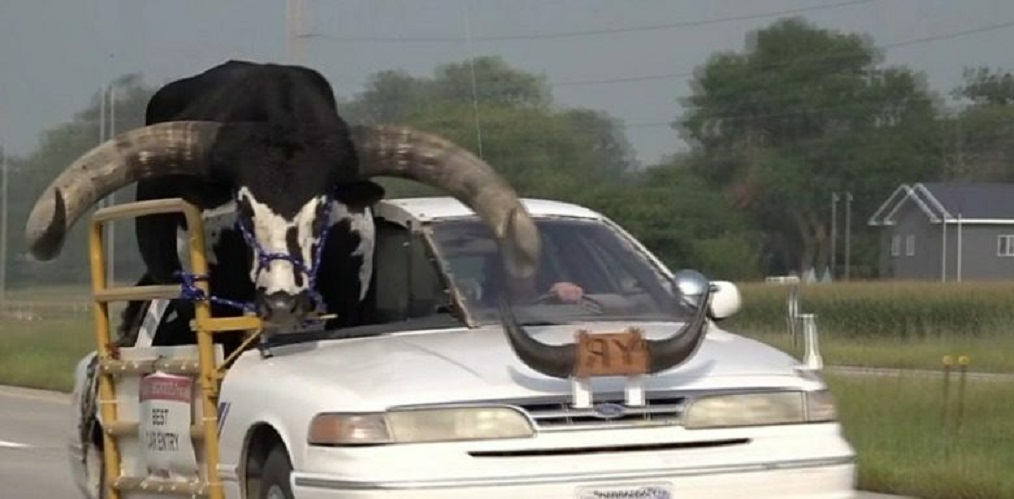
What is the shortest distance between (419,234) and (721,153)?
5325 centimetres

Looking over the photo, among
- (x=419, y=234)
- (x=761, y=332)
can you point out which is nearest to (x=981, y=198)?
(x=761, y=332)

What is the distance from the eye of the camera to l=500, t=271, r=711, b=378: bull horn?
307 inches

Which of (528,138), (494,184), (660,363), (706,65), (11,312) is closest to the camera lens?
(660,363)

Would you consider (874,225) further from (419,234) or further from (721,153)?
(419,234)

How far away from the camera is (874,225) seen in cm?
6456

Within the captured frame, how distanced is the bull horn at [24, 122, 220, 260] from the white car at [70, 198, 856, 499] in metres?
1.11

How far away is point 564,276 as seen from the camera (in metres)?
9.61

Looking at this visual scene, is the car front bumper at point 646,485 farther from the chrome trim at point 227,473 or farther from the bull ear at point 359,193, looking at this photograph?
the bull ear at point 359,193

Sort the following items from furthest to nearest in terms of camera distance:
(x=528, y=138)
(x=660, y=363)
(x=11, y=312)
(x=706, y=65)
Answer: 1. (x=706, y=65)
2. (x=11, y=312)
3. (x=528, y=138)
4. (x=660, y=363)

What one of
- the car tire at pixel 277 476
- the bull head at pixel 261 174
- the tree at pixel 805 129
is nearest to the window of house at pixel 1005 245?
the tree at pixel 805 129

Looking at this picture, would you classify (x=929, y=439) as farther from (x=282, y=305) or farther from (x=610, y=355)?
(x=610, y=355)

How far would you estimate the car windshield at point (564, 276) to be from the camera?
9.28m

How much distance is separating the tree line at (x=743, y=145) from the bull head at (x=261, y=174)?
68.7 feet

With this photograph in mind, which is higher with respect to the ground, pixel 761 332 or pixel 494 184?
pixel 494 184
